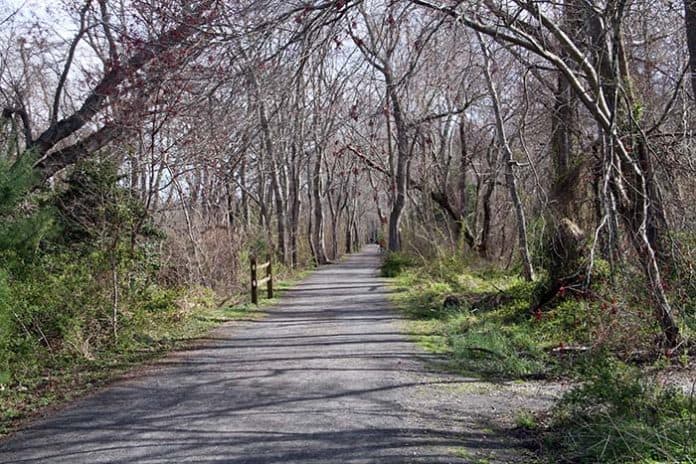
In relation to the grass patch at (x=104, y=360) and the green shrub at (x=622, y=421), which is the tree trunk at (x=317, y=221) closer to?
the grass patch at (x=104, y=360)

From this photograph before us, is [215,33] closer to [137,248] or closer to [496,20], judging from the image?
[496,20]

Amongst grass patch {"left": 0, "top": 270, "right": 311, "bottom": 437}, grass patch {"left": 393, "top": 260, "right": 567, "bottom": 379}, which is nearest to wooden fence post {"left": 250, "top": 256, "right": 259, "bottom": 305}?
grass patch {"left": 0, "top": 270, "right": 311, "bottom": 437}

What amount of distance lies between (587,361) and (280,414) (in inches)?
118

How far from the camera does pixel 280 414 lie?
266 inches

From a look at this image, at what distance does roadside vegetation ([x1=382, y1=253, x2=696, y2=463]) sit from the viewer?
16.9 ft

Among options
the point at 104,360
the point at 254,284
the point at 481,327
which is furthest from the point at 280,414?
the point at 254,284

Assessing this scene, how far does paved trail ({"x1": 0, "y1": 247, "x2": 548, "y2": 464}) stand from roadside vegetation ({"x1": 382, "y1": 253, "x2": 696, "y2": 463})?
22.5 inches

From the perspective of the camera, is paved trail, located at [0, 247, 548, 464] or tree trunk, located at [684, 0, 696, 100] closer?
paved trail, located at [0, 247, 548, 464]

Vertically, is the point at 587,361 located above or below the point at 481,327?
above

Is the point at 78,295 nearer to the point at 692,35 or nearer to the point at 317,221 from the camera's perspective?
the point at 692,35

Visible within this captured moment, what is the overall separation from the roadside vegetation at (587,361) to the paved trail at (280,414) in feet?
1.87

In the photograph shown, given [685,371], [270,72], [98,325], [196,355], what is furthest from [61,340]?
[685,371]

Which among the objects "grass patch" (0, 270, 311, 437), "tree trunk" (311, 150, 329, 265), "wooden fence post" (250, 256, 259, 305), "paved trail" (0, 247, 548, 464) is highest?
"tree trunk" (311, 150, 329, 265)

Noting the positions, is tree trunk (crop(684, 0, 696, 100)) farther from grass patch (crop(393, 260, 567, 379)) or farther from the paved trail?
the paved trail
